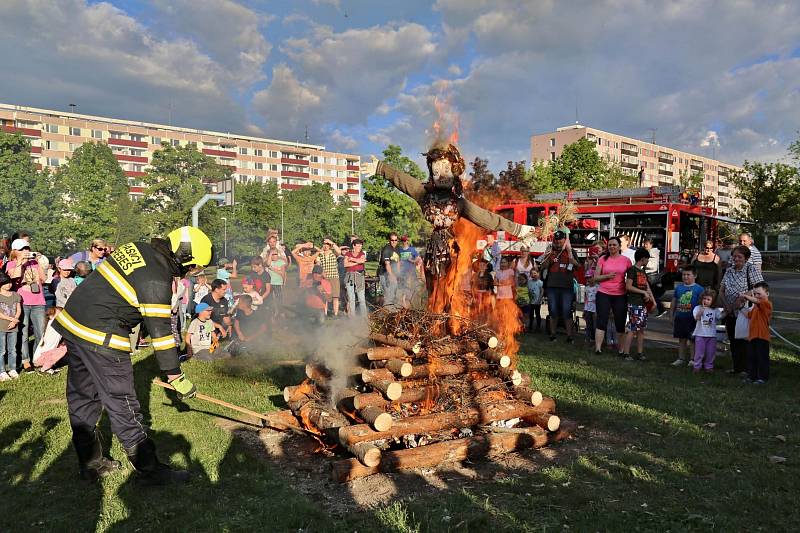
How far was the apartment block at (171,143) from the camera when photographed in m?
75.8

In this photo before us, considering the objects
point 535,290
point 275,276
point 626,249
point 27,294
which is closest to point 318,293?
point 275,276

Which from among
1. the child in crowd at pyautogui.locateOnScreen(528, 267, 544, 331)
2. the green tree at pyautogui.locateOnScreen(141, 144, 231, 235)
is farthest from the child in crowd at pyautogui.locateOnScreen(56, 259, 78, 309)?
the green tree at pyautogui.locateOnScreen(141, 144, 231, 235)

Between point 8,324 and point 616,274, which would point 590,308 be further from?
point 8,324

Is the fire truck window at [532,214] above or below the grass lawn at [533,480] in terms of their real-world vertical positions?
above

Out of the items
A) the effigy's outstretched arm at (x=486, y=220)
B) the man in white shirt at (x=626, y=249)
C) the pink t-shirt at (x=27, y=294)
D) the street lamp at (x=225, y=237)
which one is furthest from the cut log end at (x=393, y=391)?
the street lamp at (x=225, y=237)

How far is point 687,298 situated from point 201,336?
8.09m

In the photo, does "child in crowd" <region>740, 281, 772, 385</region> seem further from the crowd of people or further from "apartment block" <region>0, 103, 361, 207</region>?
"apartment block" <region>0, 103, 361, 207</region>

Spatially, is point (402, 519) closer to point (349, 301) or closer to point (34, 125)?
point (349, 301)

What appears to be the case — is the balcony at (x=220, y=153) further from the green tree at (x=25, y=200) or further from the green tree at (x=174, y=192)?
the green tree at (x=25, y=200)

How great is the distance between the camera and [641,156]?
328ft

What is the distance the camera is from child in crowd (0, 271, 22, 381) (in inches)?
301

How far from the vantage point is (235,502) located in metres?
4.00

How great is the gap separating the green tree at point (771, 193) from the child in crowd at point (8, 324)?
3892 centimetres

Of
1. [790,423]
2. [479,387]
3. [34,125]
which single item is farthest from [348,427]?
[34,125]
